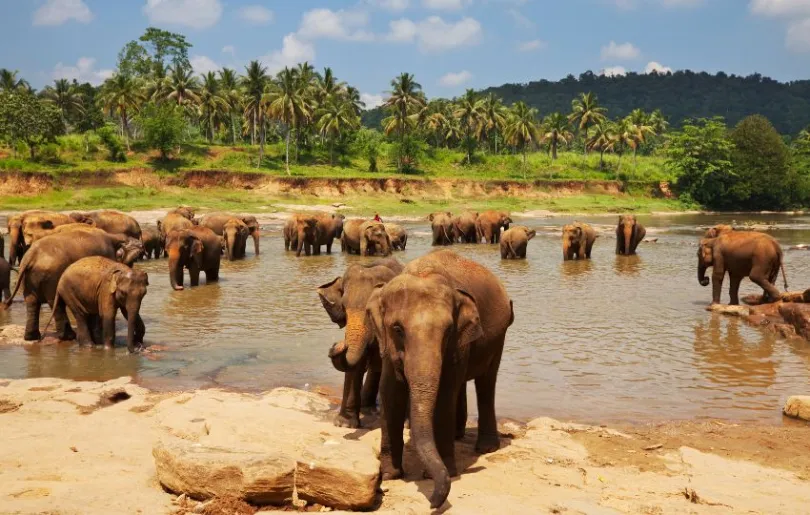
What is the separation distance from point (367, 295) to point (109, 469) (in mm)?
2764

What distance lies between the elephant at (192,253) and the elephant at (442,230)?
52.7 ft

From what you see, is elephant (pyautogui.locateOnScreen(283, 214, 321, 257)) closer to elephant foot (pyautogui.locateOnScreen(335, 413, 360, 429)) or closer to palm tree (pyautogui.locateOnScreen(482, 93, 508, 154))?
elephant foot (pyautogui.locateOnScreen(335, 413, 360, 429))

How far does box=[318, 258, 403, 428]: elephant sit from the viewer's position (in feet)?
23.5

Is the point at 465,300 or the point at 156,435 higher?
the point at 465,300

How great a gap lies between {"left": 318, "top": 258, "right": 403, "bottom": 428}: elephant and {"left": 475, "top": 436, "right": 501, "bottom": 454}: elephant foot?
1.30 metres

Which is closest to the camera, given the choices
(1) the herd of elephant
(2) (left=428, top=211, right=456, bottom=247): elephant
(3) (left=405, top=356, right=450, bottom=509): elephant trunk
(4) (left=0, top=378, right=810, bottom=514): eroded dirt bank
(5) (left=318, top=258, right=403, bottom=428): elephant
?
(3) (left=405, top=356, right=450, bottom=509): elephant trunk

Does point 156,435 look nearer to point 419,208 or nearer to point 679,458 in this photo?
point 679,458

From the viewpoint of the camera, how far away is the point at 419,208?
211 ft

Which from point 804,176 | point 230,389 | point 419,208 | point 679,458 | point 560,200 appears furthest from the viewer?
point 804,176

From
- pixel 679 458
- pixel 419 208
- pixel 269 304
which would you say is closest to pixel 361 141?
pixel 419 208

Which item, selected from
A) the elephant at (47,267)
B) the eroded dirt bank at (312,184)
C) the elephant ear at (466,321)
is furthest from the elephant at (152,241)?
the eroded dirt bank at (312,184)

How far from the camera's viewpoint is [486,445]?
23.4 feet

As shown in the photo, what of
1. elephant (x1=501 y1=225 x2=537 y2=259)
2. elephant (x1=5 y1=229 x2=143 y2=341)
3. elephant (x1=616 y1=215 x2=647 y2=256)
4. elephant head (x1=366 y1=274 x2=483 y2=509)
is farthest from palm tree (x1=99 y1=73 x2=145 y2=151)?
elephant head (x1=366 y1=274 x2=483 y2=509)

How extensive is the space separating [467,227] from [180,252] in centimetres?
1927
